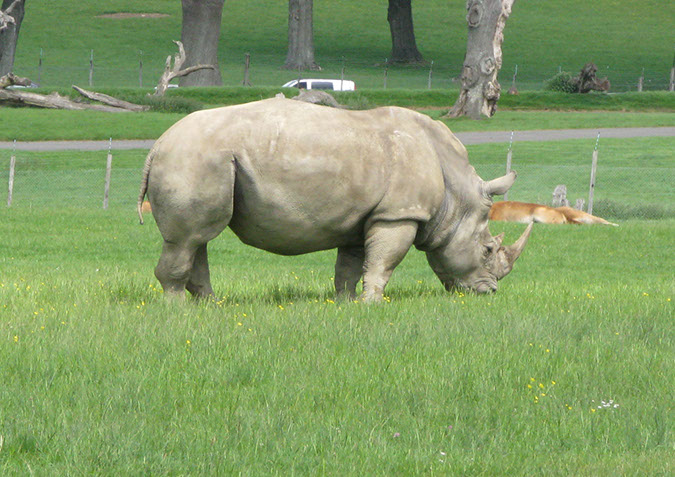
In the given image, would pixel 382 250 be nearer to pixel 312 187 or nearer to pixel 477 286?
pixel 312 187

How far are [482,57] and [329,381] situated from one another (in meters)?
30.9

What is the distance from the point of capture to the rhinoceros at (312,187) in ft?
27.6

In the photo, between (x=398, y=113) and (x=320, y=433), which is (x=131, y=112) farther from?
(x=320, y=433)

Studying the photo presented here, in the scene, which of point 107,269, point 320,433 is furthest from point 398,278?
point 320,433

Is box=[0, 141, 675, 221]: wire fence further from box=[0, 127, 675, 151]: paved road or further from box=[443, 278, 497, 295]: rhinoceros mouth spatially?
box=[443, 278, 497, 295]: rhinoceros mouth

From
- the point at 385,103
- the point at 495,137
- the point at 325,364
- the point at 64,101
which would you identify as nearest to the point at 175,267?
the point at 325,364

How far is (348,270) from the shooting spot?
10.0m

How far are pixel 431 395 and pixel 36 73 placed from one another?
54.3m

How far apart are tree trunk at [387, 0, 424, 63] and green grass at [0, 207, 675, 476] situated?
51.4m

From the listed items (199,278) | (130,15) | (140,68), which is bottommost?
(199,278)

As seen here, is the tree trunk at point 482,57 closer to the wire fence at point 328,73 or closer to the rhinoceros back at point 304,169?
the wire fence at point 328,73

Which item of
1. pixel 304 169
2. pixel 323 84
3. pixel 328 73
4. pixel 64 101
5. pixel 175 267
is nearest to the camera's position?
pixel 304 169

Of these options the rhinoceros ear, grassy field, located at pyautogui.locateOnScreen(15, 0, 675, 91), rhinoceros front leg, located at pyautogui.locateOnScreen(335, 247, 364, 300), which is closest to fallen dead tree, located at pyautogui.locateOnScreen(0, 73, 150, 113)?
grassy field, located at pyautogui.locateOnScreen(15, 0, 675, 91)

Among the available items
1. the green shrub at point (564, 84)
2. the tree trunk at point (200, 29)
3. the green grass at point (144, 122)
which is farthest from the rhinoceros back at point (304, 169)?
the green shrub at point (564, 84)
